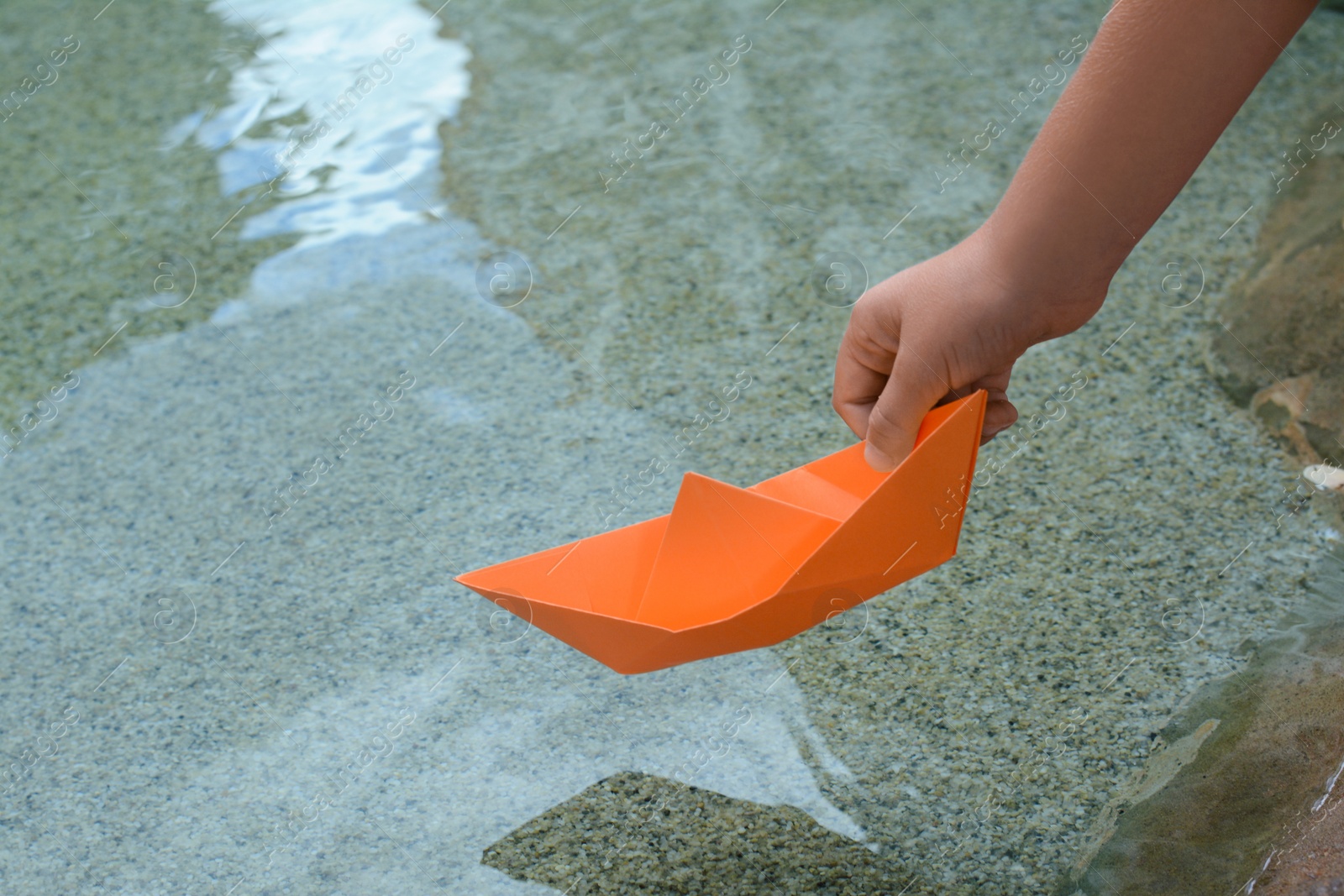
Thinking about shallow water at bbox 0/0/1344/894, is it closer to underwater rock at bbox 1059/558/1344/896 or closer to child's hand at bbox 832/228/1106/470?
underwater rock at bbox 1059/558/1344/896

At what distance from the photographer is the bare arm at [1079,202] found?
2.27 ft

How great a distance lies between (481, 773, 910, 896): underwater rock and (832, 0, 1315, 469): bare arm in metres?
0.38

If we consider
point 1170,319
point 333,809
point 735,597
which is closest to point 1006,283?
point 735,597

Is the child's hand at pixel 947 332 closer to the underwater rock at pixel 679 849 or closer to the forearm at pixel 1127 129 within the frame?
the forearm at pixel 1127 129

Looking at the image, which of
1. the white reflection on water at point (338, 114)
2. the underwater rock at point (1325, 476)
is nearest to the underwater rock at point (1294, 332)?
the underwater rock at point (1325, 476)

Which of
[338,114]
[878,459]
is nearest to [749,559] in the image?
[878,459]

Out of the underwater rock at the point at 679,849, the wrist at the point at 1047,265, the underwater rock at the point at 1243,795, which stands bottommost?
the underwater rock at the point at 679,849

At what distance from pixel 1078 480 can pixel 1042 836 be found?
513 mm

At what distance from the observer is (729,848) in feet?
3.29

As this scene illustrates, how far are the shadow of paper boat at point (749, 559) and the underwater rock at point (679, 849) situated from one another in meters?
0.16

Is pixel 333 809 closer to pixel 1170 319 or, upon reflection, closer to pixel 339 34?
pixel 1170 319

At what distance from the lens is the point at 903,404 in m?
0.92

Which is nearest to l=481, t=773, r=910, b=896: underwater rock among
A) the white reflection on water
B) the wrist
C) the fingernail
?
the fingernail

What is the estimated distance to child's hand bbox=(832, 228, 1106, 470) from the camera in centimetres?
83
